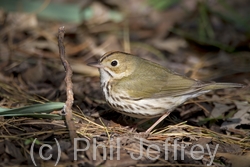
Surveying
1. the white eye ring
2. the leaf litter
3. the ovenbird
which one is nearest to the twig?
the leaf litter

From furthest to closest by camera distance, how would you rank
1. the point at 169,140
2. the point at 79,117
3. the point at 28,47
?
the point at 28,47
the point at 79,117
the point at 169,140

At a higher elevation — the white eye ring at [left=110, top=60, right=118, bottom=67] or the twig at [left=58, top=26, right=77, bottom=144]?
the white eye ring at [left=110, top=60, right=118, bottom=67]

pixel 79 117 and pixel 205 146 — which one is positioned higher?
pixel 79 117

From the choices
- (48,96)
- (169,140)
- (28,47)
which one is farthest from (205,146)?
(28,47)

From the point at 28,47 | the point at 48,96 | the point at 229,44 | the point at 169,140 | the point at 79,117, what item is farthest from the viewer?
the point at 229,44

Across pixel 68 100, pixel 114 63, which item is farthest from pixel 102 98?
pixel 68 100

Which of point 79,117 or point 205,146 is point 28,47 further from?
point 205,146

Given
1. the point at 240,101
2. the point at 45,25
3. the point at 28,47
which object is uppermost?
the point at 45,25

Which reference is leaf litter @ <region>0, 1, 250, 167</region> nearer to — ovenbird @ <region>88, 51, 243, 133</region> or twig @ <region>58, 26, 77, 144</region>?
twig @ <region>58, 26, 77, 144</region>

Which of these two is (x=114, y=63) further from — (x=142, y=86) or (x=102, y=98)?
(x=102, y=98)
